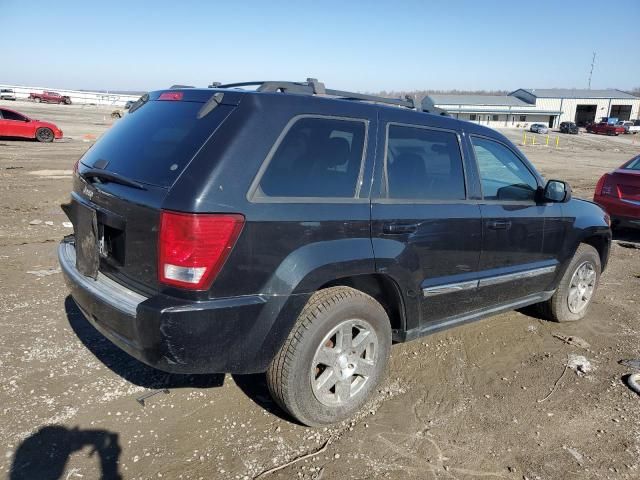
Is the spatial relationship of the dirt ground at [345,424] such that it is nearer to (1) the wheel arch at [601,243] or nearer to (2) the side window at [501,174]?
(1) the wheel arch at [601,243]

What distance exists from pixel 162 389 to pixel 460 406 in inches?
79.6

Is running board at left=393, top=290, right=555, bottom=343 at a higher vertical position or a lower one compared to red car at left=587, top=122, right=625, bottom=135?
lower

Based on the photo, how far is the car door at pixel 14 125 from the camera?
732 inches

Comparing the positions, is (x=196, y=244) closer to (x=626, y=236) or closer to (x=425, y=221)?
(x=425, y=221)

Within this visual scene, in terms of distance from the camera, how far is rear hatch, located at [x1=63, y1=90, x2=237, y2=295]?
8.23ft

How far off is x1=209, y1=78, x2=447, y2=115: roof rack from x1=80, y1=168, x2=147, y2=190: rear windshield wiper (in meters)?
0.87

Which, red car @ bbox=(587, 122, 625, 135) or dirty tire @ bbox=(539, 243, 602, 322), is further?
red car @ bbox=(587, 122, 625, 135)

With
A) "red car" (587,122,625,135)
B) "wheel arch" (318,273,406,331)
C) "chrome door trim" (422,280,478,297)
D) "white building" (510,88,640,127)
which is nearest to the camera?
"wheel arch" (318,273,406,331)

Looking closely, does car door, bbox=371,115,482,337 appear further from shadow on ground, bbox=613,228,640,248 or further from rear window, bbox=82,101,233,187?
shadow on ground, bbox=613,228,640,248

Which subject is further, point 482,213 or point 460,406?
point 482,213

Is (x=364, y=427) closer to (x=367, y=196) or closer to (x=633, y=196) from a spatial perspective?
(x=367, y=196)

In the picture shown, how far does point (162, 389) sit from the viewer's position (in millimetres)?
3289

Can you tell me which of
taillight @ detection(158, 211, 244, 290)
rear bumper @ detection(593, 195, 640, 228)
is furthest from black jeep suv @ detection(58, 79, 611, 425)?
rear bumper @ detection(593, 195, 640, 228)

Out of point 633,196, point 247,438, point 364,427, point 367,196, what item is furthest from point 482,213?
point 633,196
